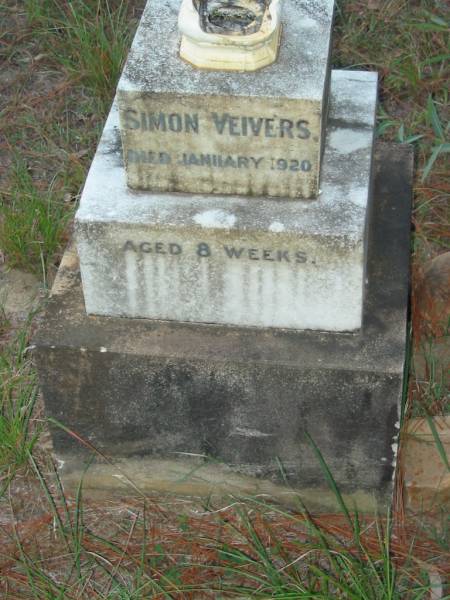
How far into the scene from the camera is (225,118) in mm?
2742

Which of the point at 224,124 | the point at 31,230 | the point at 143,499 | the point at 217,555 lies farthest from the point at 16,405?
the point at 224,124

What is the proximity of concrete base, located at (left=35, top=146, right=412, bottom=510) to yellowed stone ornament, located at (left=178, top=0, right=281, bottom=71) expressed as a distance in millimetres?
727

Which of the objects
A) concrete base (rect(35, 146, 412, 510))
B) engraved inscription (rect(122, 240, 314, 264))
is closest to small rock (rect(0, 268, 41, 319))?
concrete base (rect(35, 146, 412, 510))

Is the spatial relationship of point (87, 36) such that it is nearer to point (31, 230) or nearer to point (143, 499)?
point (31, 230)

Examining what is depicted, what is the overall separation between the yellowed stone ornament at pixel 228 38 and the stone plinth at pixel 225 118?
0.09 ft

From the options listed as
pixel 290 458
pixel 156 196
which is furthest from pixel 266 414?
pixel 156 196

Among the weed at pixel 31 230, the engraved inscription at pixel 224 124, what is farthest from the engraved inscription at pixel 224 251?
the weed at pixel 31 230

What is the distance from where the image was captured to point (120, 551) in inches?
124

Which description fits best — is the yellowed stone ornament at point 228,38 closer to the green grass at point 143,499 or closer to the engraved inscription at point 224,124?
the engraved inscription at point 224,124

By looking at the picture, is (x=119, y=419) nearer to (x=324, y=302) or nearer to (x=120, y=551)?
(x=120, y=551)

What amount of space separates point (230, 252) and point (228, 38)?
0.54 meters

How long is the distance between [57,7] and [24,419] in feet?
7.76

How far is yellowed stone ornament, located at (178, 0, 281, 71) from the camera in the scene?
273 centimetres

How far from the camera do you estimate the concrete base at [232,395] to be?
9.70 feet
